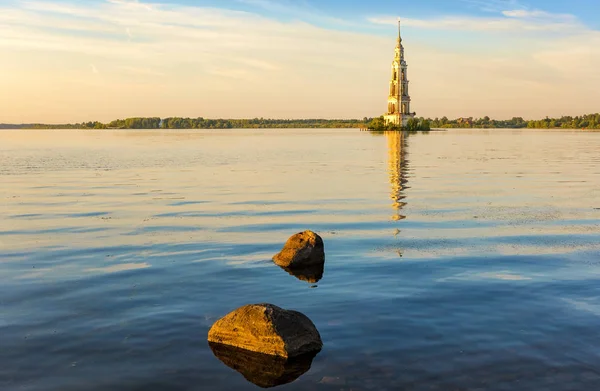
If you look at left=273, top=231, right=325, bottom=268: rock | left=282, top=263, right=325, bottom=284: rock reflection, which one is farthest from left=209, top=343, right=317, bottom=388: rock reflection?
left=273, top=231, right=325, bottom=268: rock

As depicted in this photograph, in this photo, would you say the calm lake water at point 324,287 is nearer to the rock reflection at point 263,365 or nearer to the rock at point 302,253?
the rock reflection at point 263,365

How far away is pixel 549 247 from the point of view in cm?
2477

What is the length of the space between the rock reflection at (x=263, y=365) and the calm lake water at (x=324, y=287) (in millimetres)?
145

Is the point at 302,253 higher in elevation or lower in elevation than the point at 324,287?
higher

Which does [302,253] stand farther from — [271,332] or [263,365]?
[263,365]

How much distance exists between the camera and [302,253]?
21.7m

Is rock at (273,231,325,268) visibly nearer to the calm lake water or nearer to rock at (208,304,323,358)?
the calm lake water

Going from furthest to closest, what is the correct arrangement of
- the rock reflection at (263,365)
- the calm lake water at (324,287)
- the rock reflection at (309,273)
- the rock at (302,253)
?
the rock at (302,253)
the rock reflection at (309,273)
the calm lake water at (324,287)
the rock reflection at (263,365)

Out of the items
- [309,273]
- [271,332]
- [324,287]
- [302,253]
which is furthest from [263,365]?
[302,253]

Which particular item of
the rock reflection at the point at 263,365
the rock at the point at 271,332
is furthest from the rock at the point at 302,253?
the rock reflection at the point at 263,365

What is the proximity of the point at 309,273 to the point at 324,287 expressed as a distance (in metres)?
1.87

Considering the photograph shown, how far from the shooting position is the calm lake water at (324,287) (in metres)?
12.8

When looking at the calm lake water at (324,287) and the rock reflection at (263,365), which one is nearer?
the rock reflection at (263,365)

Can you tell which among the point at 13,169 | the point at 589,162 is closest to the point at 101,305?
the point at 13,169
